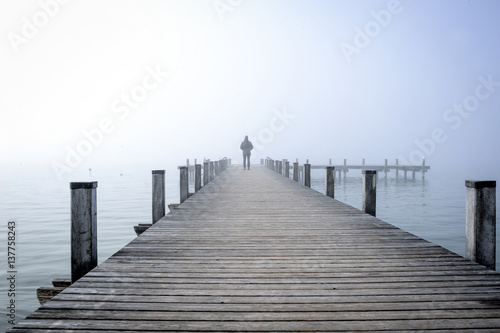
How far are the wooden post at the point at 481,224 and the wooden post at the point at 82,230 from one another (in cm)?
425

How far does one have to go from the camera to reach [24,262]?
1202cm

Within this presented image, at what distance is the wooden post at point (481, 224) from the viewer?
4.33 metres

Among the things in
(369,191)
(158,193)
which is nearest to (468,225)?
(369,191)

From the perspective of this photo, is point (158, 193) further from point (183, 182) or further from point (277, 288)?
point (277, 288)

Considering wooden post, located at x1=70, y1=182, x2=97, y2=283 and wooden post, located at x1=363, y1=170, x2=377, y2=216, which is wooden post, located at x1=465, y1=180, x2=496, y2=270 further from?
wooden post, located at x1=70, y1=182, x2=97, y2=283

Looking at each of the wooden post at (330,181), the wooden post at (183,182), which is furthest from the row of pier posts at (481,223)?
the wooden post at (183,182)

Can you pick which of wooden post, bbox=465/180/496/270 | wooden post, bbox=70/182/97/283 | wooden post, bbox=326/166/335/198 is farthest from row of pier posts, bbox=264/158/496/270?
wooden post, bbox=326/166/335/198

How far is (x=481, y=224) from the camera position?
4.41 m

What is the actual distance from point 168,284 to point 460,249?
45.8 ft

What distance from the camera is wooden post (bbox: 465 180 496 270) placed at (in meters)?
4.33

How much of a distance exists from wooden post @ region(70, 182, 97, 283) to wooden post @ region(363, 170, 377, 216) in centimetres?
556

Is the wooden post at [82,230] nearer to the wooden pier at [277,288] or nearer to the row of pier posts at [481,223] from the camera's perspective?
the wooden pier at [277,288]

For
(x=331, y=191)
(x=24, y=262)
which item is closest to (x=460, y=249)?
(x=331, y=191)

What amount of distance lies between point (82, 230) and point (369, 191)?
19.1ft
